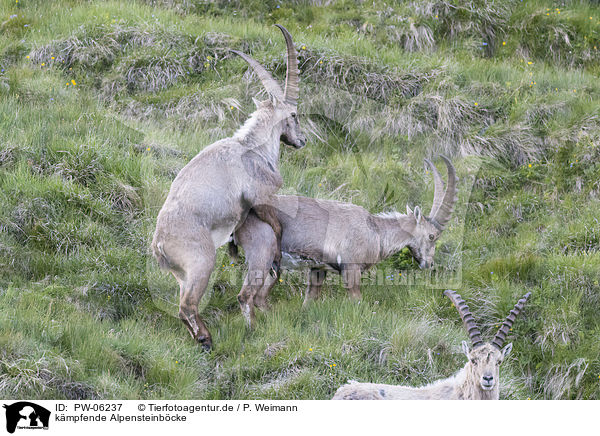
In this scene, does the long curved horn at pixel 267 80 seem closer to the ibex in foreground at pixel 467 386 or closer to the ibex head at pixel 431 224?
the ibex head at pixel 431 224

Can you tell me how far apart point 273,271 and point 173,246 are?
1.48 metres

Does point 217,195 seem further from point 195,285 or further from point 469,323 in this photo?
point 469,323

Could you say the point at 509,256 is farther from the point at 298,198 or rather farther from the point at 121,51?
the point at 121,51

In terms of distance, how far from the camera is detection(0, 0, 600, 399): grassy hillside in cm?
883

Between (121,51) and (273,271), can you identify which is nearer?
(273,271)

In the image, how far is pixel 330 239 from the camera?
32.4 ft

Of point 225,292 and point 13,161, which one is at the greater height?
point 13,161

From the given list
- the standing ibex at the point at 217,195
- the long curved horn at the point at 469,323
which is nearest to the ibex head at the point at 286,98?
the standing ibex at the point at 217,195

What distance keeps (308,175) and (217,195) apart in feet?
11.8

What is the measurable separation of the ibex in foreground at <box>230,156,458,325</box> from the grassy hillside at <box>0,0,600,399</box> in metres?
0.36

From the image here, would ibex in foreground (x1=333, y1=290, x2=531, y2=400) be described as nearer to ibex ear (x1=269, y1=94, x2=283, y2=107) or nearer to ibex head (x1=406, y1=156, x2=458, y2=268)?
ibex head (x1=406, y1=156, x2=458, y2=268)

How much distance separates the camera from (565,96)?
13.4 metres

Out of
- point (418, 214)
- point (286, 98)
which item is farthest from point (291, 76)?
point (418, 214)
